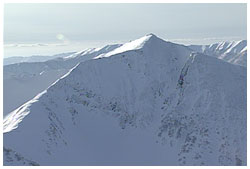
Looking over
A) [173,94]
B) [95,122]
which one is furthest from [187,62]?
[95,122]

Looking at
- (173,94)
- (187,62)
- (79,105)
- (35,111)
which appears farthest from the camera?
(187,62)

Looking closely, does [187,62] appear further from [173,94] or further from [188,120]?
[188,120]

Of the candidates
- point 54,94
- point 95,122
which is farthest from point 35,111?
point 95,122

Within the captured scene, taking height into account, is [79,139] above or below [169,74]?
below

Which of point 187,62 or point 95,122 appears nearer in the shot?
point 95,122

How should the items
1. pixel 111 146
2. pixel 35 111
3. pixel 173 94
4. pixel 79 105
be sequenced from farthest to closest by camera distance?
pixel 173 94 → pixel 79 105 → pixel 111 146 → pixel 35 111

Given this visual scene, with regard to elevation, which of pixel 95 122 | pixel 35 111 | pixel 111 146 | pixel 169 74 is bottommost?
pixel 111 146
